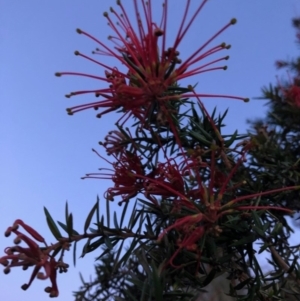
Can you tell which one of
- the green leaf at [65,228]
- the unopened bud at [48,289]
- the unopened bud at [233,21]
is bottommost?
the unopened bud at [48,289]

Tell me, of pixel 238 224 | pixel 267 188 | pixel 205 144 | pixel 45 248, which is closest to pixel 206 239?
pixel 238 224

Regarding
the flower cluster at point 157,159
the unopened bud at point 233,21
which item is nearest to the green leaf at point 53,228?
the flower cluster at point 157,159

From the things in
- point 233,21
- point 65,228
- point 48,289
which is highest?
point 233,21

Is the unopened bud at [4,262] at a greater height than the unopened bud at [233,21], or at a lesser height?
lesser

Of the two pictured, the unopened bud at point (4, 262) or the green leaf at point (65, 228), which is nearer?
the unopened bud at point (4, 262)

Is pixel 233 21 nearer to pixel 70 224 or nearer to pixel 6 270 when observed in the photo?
pixel 70 224

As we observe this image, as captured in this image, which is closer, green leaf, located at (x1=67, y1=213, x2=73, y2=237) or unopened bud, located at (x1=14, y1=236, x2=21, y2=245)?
unopened bud, located at (x1=14, y1=236, x2=21, y2=245)

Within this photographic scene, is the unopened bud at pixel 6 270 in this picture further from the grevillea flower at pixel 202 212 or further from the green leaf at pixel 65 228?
the grevillea flower at pixel 202 212

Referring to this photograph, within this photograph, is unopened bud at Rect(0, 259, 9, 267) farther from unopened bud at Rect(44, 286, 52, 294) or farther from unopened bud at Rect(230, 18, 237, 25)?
unopened bud at Rect(230, 18, 237, 25)

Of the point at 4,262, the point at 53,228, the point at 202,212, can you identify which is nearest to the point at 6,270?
the point at 4,262

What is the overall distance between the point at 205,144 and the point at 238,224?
7.7 inches

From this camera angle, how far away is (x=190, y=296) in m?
1.00

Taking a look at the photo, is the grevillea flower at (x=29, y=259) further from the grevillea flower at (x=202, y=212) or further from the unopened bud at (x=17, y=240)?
the grevillea flower at (x=202, y=212)

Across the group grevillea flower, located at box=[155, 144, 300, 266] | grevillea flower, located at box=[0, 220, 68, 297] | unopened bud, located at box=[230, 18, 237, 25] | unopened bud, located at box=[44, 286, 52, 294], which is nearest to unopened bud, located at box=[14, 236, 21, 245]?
grevillea flower, located at box=[0, 220, 68, 297]
